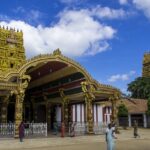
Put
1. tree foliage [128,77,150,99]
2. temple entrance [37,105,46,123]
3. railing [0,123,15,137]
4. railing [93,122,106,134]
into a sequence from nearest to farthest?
1. railing [0,123,15,137]
2. railing [93,122,106,134]
3. temple entrance [37,105,46,123]
4. tree foliage [128,77,150,99]

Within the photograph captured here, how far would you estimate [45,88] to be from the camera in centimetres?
3175

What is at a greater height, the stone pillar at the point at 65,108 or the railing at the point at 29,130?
the stone pillar at the point at 65,108

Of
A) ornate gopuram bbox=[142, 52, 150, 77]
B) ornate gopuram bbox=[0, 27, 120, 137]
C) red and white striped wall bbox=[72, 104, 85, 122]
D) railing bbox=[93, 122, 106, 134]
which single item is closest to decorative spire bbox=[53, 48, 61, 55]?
ornate gopuram bbox=[0, 27, 120, 137]

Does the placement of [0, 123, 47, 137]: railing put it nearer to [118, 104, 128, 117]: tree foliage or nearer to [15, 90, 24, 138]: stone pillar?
[15, 90, 24, 138]: stone pillar

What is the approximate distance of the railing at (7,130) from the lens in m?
23.3

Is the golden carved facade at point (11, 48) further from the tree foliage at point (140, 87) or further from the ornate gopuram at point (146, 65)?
the ornate gopuram at point (146, 65)

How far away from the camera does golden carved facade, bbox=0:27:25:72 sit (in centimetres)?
3805

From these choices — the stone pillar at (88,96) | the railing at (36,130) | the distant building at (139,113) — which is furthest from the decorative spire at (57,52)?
the distant building at (139,113)

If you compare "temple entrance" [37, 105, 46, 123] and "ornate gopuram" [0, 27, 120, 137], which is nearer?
"ornate gopuram" [0, 27, 120, 137]

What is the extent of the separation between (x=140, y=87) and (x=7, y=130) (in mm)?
39500

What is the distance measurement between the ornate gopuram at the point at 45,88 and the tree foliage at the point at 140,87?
25.3 meters

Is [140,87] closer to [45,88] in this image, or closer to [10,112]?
[45,88]

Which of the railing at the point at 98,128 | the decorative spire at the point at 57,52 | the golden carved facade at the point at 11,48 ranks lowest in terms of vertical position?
the railing at the point at 98,128

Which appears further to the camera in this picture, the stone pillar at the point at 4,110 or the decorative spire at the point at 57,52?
the stone pillar at the point at 4,110
